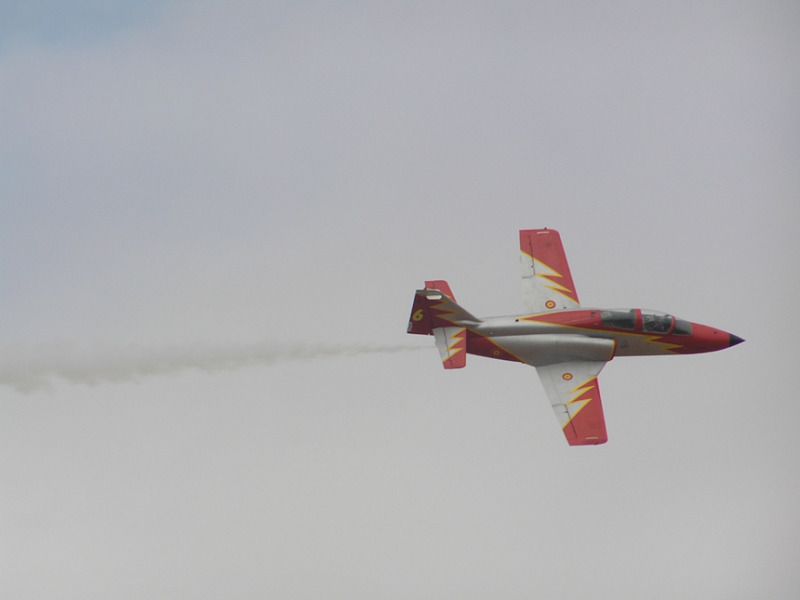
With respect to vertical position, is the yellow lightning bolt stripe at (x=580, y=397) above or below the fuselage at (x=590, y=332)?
below

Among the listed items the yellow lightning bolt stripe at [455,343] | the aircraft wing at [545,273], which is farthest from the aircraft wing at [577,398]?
the yellow lightning bolt stripe at [455,343]

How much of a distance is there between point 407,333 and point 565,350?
4.72 metres

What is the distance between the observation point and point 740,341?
53.0m

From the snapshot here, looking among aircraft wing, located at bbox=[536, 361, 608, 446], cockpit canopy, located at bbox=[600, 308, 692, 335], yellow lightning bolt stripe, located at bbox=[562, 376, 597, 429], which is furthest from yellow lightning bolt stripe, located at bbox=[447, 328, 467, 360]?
cockpit canopy, located at bbox=[600, 308, 692, 335]

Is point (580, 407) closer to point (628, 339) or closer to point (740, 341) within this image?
point (628, 339)

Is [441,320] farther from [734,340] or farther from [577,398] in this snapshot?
[734,340]

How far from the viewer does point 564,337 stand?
167 ft

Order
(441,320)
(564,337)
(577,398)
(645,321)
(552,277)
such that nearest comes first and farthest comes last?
(577,398) → (441,320) → (564,337) → (645,321) → (552,277)

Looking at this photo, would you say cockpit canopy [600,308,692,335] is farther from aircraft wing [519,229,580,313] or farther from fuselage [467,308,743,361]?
aircraft wing [519,229,580,313]

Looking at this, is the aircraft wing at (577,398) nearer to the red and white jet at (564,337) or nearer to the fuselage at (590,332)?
the red and white jet at (564,337)

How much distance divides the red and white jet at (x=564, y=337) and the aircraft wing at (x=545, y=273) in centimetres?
4

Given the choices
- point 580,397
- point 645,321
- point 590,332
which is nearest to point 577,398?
point 580,397

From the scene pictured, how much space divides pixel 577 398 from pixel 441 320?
461 centimetres

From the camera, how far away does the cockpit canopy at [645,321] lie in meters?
51.4
